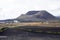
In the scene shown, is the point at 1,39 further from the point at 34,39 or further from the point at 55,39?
the point at 55,39

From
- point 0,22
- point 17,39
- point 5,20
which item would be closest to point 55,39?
point 17,39

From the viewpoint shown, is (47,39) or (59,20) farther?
(59,20)

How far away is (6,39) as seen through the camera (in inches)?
730

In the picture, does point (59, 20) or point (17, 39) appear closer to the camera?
point (17, 39)

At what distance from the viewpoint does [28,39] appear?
61.1 feet

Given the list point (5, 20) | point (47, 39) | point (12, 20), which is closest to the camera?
point (47, 39)

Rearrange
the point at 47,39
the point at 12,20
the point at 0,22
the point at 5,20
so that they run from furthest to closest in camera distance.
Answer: the point at 12,20, the point at 5,20, the point at 0,22, the point at 47,39

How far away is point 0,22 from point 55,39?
20.1m

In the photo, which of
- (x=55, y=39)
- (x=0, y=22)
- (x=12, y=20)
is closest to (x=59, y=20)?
(x=12, y=20)

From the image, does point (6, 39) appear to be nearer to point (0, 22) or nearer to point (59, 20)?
point (0, 22)

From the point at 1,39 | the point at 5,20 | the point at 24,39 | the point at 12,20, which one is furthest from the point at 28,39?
the point at 12,20

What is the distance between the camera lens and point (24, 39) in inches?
734

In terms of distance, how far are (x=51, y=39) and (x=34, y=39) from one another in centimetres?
197

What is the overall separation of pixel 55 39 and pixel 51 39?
1.66ft
